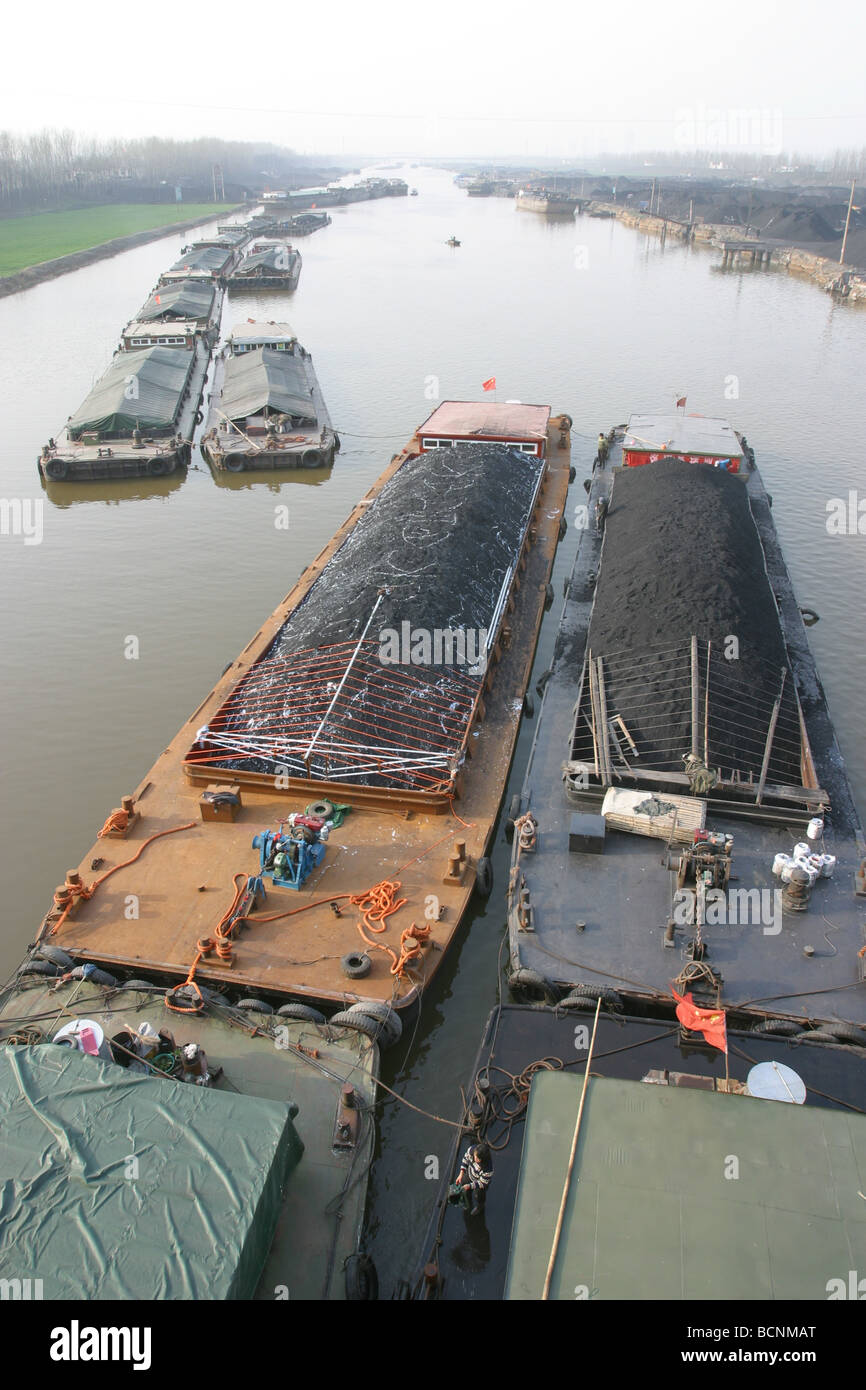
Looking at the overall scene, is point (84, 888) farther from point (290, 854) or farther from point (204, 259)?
point (204, 259)

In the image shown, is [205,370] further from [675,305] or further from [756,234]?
[756,234]

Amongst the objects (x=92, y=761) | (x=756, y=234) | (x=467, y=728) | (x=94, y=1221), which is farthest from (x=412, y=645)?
(x=756, y=234)

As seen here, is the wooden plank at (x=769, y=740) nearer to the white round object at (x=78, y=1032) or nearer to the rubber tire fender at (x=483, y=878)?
the rubber tire fender at (x=483, y=878)

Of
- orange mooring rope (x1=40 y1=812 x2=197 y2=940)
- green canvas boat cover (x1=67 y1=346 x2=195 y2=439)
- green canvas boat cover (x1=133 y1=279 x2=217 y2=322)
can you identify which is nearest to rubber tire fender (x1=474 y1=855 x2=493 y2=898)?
orange mooring rope (x1=40 y1=812 x2=197 y2=940)

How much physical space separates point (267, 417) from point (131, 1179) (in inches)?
1257

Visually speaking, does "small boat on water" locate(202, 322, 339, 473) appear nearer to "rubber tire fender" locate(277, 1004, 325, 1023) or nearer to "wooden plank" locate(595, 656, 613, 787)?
"wooden plank" locate(595, 656, 613, 787)

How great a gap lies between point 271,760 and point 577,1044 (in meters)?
6.98

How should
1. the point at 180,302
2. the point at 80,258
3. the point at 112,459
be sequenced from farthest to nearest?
the point at 80,258 → the point at 180,302 → the point at 112,459

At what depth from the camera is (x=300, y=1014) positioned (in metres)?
11.0

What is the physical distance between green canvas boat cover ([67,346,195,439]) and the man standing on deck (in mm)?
31602

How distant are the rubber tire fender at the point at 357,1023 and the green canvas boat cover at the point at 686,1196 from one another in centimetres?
281

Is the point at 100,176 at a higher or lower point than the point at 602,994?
higher

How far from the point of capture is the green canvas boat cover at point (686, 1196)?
272 inches

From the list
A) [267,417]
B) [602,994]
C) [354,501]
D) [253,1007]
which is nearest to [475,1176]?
[602,994]
